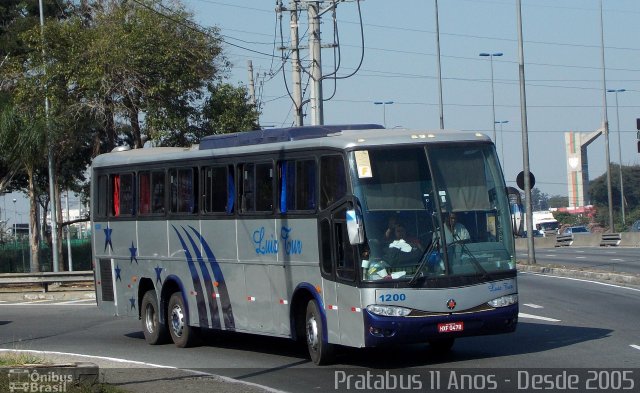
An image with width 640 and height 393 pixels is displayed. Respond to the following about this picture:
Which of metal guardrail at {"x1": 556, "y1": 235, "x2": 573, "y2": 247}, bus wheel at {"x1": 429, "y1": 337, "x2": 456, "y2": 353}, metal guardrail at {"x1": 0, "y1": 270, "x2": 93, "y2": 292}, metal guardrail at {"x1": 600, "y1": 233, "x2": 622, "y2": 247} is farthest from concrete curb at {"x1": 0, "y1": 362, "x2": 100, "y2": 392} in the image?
metal guardrail at {"x1": 556, "y1": 235, "x2": 573, "y2": 247}

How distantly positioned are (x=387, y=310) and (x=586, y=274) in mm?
17860

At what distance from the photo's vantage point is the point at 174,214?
16656 mm

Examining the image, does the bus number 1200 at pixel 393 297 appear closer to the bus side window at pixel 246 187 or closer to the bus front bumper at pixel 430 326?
the bus front bumper at pixel 430 326

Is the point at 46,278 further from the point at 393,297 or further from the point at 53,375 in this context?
the point at 53,375

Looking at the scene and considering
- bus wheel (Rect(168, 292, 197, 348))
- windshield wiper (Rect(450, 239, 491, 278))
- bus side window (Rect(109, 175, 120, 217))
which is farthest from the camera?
bus side window (Rect(109, 175, 120, 217))

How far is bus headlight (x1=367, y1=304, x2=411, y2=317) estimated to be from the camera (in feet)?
40.5

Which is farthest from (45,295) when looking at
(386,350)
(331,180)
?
(331,180)

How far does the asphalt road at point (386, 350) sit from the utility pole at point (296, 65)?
365 inches

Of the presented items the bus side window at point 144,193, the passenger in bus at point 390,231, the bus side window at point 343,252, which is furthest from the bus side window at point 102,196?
the passenger in bus at point 390,231

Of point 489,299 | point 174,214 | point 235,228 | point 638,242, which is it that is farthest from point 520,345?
point 638,242

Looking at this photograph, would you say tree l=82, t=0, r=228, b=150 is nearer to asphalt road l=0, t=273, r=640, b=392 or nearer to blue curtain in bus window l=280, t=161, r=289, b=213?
asphalt road l=0, t=273, r=640, b=392

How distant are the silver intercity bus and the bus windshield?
0.05ft

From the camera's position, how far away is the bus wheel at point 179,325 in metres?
16.7

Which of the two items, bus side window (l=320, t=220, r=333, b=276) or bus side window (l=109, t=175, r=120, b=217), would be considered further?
bus side window (l=109, t=175, r=120, b=217)
